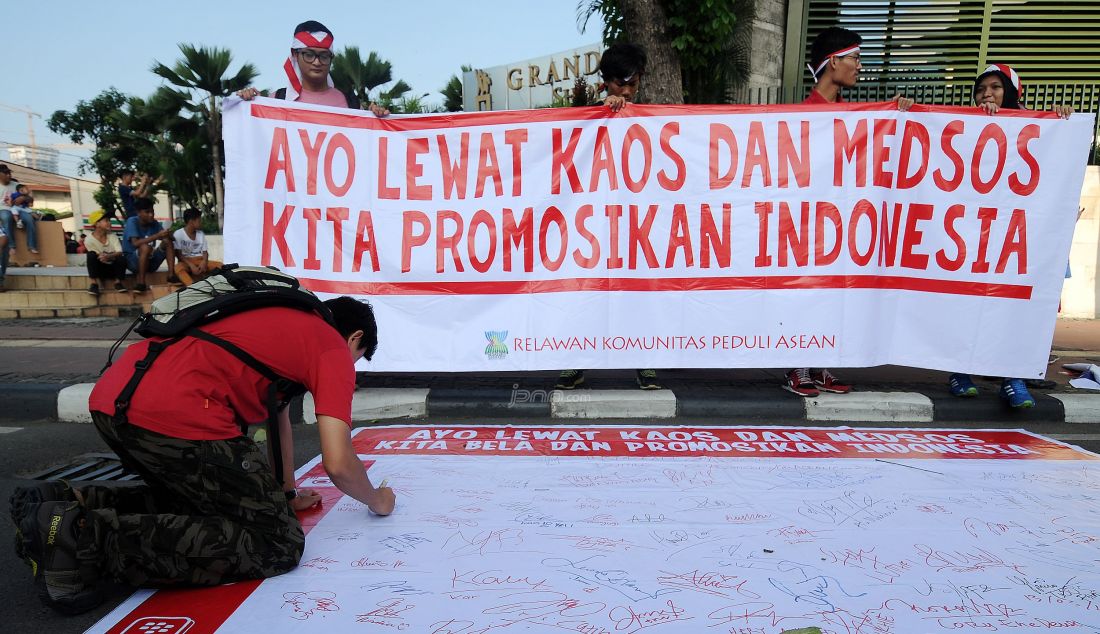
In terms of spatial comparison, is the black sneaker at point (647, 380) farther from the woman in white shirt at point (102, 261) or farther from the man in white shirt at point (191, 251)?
the woman in white shirt at point (102, 261)

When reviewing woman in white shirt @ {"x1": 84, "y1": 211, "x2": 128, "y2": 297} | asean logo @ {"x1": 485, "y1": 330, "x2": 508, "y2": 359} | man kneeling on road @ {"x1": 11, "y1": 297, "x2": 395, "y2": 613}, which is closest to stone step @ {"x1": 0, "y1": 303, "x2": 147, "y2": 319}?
woman in white shirt @ {"x1": 84, "y1": 211, "x2": 128, "y2": 297}

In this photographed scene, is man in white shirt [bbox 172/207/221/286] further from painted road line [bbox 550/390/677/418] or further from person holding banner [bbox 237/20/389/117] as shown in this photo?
painted road line [bbox 550/390/677/418]

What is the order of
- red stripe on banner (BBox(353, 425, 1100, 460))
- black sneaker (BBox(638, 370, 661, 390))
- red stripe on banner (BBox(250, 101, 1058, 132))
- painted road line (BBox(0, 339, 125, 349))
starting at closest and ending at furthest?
1. red stripe on banner (BBox(353, 425, 1100, 460))
2. red stripe on banner (BBox(250, 101, 1058, 132))
3. black sneaker (BBox(638, 370, 661, 390))
4. painted road line (BBox(0, 339, 125, 349))

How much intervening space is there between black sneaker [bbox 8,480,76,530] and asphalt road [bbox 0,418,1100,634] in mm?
287

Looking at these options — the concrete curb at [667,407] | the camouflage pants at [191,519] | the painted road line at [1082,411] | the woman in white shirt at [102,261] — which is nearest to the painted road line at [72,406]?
the concrete curb at [667,407]

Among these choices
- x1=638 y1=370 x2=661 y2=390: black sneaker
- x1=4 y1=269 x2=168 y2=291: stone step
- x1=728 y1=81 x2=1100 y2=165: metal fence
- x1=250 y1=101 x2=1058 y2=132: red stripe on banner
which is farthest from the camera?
x1=4 y1=269 x2=168 y2=291: stone step

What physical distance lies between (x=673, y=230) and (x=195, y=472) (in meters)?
3.17

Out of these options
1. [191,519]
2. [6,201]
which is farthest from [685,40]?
[6,201]

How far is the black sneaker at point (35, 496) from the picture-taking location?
198cm

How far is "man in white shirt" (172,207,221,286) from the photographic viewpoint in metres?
8.53

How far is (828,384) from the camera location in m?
4.51

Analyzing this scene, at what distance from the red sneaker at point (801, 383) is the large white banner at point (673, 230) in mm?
145

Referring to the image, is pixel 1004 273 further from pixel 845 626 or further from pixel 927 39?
pixel 927 39

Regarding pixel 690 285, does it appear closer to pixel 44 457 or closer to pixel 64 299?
pixel 44 457
